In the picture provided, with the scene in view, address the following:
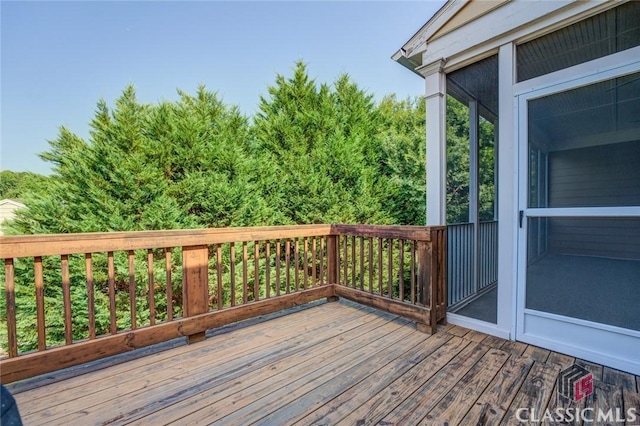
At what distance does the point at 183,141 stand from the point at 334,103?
3.60m

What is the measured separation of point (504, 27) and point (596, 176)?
54.8 inches

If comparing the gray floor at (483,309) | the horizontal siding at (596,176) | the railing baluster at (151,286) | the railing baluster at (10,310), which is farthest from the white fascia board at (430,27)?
the railing baluster at (10,310)

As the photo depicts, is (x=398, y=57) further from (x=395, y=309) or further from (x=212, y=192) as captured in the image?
(x=212, y=192)

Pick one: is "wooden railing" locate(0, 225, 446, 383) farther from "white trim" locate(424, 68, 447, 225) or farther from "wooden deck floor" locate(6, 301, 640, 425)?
A: "white trim" locate(424, 68, 447, 225)

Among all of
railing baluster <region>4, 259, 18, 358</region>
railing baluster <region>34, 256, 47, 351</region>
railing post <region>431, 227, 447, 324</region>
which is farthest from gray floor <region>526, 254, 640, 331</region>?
railing baluster <region>4, 259, 18, 358</region>

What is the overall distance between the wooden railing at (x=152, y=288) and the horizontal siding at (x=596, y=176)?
0.92 m

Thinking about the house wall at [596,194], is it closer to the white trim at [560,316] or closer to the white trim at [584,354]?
the white trim at [560,316]

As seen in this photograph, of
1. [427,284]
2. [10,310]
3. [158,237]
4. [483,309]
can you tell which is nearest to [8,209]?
[10,310]

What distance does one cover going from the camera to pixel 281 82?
5941 mm

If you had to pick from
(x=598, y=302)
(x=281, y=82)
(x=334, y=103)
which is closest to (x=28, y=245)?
(x=598, y=302)

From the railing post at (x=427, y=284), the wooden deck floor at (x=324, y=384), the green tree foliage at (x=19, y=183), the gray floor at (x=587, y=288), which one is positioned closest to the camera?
the wooden deck floor at (x=324, y=384)

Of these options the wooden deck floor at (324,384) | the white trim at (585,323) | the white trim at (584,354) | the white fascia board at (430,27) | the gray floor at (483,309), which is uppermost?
the white fascia board at (430,27)

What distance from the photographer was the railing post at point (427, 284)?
8.21ft

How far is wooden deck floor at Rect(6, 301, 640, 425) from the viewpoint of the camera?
149 centimetres
